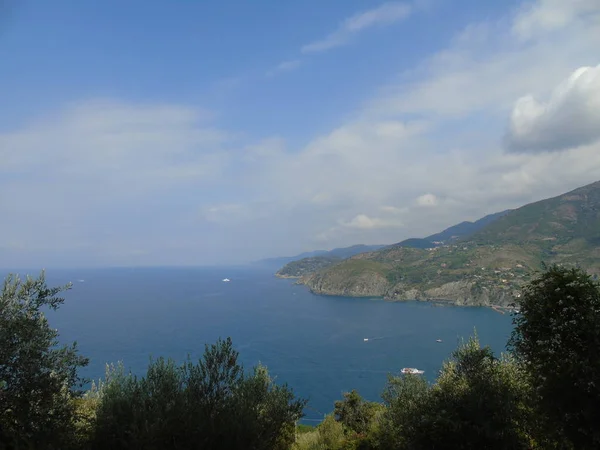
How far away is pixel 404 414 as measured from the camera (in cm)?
1953

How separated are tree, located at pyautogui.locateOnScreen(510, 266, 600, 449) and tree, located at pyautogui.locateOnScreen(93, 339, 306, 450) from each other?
1070 cm

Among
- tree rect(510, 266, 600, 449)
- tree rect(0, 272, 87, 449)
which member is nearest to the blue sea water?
tree rect(510, 266, 600, 449)

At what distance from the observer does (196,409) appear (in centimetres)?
1507

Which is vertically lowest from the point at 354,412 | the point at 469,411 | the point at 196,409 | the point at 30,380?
the point at 354,412

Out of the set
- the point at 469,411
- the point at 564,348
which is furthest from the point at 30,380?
the point at 564,348

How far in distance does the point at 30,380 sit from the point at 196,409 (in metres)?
6.04

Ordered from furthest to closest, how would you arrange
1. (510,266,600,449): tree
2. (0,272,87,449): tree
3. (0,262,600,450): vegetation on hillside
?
(510,266,600,449): tree → (0,262,600,450): vegetation on hillside → (0,272,87,449): tree

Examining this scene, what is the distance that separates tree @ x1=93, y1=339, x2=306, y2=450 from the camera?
549 inches

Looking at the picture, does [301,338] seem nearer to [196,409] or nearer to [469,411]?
[469,411]

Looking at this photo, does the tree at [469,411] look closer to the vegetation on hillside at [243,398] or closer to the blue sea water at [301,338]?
the vegetation on hillside at [243,398]

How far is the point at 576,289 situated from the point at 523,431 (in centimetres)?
710

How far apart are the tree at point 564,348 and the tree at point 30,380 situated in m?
18.5

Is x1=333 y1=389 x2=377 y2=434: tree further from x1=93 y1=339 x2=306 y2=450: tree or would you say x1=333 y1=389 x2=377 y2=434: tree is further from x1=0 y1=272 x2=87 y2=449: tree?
x1=0 y1=272 x2=87 y2=449: tree

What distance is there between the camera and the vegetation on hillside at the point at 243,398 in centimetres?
1305
